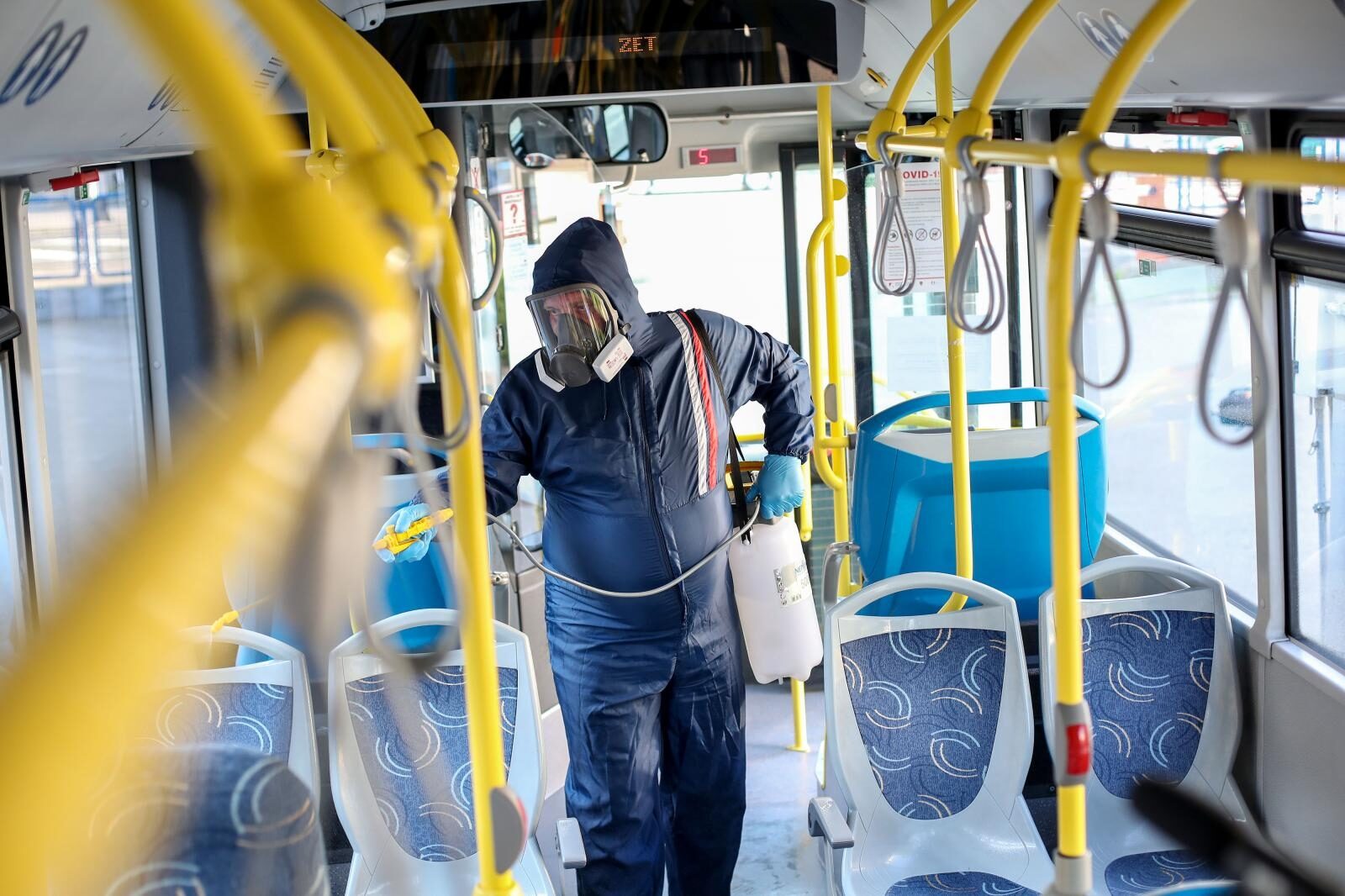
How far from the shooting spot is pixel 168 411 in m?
4.42

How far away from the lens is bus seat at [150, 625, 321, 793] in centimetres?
318

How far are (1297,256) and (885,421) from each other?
51.2 inches

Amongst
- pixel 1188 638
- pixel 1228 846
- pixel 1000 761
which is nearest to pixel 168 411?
pixel 1000 761

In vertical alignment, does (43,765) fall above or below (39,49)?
below

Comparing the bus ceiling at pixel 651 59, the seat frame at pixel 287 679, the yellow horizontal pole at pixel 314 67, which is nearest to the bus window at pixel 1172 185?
the bus ceiling at pixel 651 59

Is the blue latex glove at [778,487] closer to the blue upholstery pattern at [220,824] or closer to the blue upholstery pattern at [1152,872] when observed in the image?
the blue upholstery pattern at [1152,872]

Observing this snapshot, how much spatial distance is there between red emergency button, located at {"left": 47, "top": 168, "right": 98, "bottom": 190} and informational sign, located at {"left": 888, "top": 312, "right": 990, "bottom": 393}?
2847 mm

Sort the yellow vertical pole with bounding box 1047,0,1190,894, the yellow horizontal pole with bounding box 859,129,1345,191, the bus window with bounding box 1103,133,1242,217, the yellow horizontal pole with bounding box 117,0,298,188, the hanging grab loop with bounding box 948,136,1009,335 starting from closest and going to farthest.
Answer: the yellow horizontal pole with bounding box 117,0,298,188 < the yellow horizontal pole with bounding box 859,129,1345,191 < the yellow vertical pole with bounding box 1047,0,1190,894 < the hanging grab loop with bounding box 948,136,1009,335 < the bus window with bounding box 1103,133,1242,217

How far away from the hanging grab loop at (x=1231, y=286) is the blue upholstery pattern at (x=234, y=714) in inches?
92.4

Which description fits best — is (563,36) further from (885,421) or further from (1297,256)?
(1297,256)

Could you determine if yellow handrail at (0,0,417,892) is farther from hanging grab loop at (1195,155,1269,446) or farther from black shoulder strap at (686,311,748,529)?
black shoulder strap at (686,311,748,529)

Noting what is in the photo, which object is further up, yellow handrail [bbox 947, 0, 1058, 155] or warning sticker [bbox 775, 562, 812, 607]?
yellow handrail [bbox 947, 0, 1058, 155]

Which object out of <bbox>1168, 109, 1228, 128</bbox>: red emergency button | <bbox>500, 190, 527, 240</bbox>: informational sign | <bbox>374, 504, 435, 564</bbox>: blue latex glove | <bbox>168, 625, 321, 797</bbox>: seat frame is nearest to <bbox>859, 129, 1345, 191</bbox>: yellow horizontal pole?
<bbox>374, 504, 435, 564</bbox>: blue latex glove

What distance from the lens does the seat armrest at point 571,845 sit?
293cm
